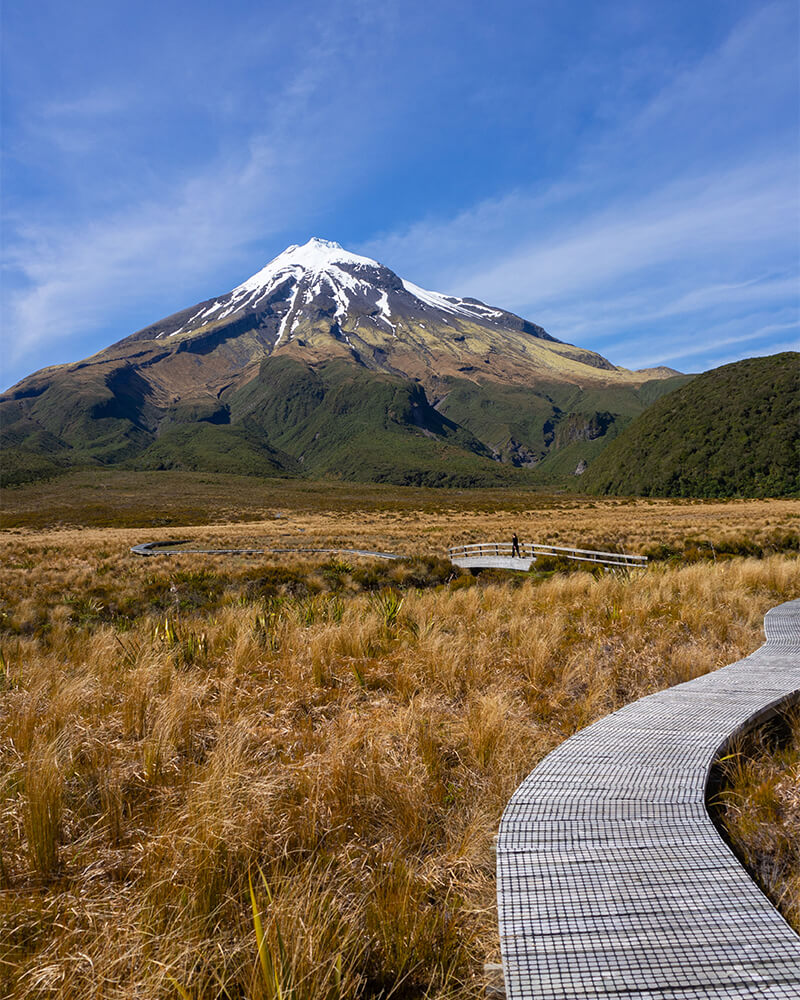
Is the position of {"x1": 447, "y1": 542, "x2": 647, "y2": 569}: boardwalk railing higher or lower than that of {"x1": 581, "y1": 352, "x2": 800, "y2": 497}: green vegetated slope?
lower

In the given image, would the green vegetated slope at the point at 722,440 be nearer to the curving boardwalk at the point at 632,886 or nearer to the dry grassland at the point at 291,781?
the dry grassland at the point at 291,781

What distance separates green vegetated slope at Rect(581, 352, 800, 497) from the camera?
109000 millimetres

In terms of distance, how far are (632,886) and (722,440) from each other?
140 m

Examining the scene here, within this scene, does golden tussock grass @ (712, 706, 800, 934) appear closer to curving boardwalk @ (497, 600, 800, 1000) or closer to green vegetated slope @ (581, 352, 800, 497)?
curving boardwalk @ (497, 600, 800, 1000)

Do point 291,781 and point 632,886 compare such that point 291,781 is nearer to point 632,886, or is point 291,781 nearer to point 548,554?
point 632,886

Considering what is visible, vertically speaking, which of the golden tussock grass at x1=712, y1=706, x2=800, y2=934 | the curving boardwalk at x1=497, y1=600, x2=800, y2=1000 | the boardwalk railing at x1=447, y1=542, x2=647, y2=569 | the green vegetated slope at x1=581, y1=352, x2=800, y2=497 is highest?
the green vegetated slope at x1=581, y1=352, x2=800, y2=497

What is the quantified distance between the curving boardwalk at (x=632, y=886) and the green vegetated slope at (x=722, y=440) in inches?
4669

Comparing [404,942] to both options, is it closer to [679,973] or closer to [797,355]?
[679,973]

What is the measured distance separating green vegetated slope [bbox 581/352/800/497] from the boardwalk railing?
327 feet

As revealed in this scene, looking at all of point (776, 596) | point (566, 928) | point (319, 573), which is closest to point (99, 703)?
point (566, 928)

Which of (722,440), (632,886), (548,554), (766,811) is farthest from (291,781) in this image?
(722,440)

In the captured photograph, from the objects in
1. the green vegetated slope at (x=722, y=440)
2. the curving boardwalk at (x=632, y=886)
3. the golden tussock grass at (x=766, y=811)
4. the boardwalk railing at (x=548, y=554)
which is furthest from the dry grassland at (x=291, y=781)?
the green vegetated slope at (x=722, y=440)

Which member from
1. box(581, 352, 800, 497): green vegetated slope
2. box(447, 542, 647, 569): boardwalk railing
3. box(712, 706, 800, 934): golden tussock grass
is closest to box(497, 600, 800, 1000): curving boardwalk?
box(712, 706, 800, 934): golden tussock grass

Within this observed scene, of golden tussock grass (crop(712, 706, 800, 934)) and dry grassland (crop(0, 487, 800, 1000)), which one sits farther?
golden tussock grass (crop(712, 706, 800, 934))
